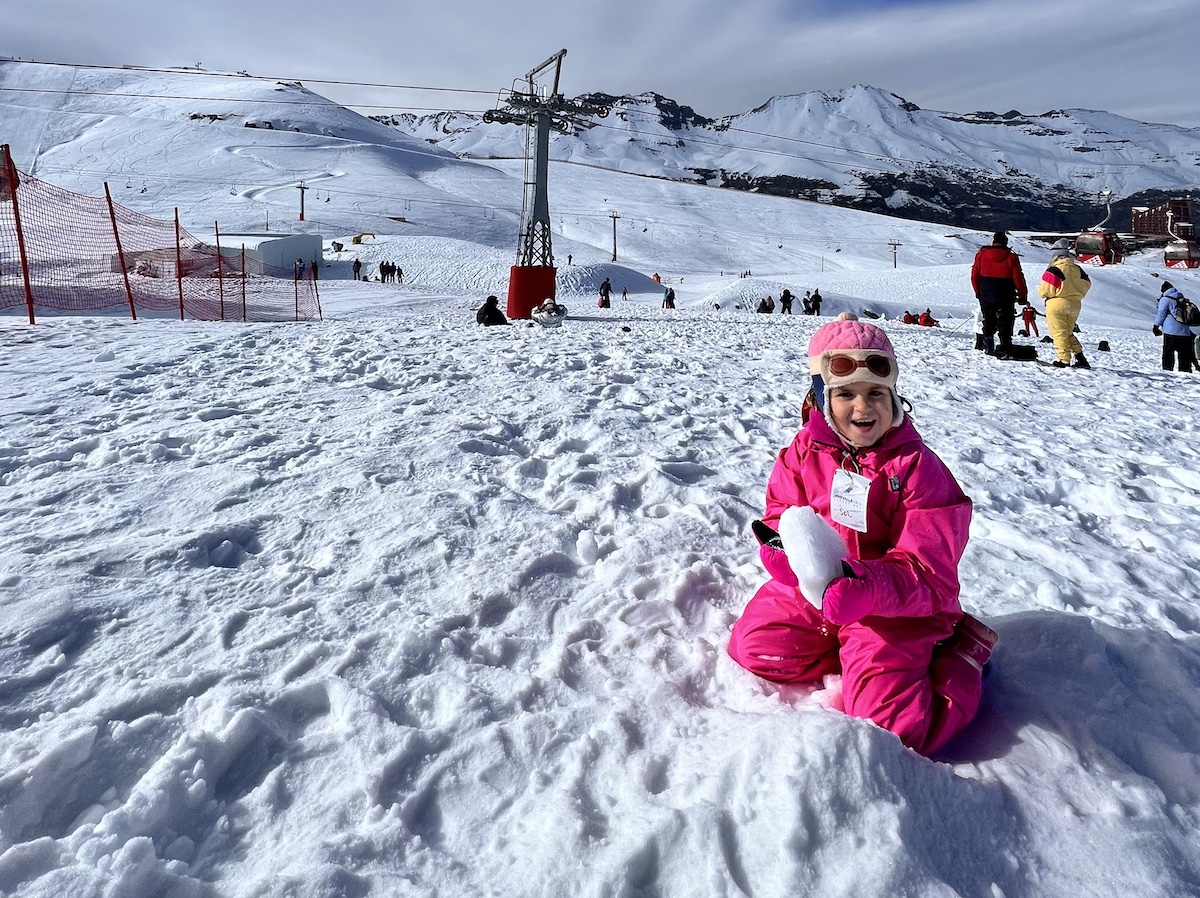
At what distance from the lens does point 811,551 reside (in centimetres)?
168

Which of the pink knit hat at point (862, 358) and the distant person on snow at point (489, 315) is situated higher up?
the pink knit hat at point (862, 358)

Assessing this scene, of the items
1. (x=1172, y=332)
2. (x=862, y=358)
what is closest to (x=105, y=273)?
(x=862, y=358)

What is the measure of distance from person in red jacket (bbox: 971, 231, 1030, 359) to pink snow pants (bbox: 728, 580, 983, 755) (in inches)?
325

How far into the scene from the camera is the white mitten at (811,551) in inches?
66.1

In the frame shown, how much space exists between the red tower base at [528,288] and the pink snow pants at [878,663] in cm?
1323

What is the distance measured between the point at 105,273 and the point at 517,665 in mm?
23039

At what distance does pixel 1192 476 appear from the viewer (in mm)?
4297

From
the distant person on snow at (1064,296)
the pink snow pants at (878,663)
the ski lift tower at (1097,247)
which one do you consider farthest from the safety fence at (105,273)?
the ski lift tower at (1097,247)

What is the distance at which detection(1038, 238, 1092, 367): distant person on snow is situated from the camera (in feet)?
27.9

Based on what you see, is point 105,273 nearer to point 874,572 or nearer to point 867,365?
point 867,365

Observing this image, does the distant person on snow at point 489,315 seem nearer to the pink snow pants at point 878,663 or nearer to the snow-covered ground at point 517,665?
the snow-covered ground at point 517,665

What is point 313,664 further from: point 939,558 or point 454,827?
point 939,558

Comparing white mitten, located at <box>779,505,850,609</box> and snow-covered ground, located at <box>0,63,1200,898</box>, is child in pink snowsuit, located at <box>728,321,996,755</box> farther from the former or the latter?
snow-covered ground, located at <box>0,63,1200,898</box>

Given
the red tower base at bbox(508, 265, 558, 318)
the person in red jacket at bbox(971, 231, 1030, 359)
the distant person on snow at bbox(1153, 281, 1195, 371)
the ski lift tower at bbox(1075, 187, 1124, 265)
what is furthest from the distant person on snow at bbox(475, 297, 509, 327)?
the ski lift tower at bbox(1075, 187, 1124, 265)
